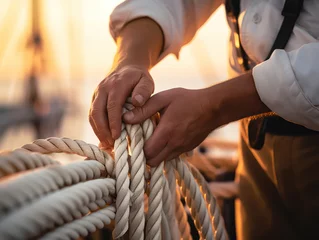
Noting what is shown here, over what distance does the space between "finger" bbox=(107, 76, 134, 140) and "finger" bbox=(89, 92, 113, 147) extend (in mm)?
14

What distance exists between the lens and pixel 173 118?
2.54 feet

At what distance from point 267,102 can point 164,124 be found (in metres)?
0.18

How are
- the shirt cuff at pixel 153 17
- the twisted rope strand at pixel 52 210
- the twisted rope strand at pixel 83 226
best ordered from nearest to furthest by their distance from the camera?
the twisted rope strand at pixel 52 210 < the twisted rope strand at pixel 83 226 < the shirt cuff at pixel 153 17

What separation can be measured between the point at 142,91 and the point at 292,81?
24cm

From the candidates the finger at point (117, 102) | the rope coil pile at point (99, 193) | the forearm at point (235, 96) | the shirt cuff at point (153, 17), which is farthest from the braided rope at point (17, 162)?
the shirt cuff at point (153, 17)

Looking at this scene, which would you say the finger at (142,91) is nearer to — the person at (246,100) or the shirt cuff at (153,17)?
the person at (246,100)

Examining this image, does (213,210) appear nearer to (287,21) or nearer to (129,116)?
(129,116)

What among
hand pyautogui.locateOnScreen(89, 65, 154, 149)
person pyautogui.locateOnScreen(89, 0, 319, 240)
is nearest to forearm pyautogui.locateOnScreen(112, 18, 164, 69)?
person pyautogui.locateOnScreen(89, 0, 319, 240)

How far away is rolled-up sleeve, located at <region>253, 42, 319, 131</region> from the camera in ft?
2.50

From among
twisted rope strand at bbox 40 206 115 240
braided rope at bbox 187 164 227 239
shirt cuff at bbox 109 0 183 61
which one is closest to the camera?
twisted rope strand at bbox 40 206 115 240

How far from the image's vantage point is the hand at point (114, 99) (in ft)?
2.49

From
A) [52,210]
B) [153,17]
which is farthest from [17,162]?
[153,17]

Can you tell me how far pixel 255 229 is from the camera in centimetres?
116

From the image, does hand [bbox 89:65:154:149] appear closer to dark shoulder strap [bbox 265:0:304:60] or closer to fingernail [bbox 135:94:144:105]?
fingernail [bbox 135:94:144:105]
